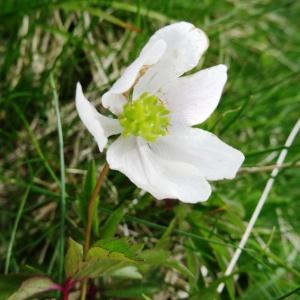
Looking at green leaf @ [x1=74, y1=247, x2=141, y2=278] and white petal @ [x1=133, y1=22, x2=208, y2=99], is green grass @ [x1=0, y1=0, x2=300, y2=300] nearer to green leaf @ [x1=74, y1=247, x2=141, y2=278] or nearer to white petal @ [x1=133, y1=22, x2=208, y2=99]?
green leaf @ [x1=74, y1=247, x2=141, y2=278]

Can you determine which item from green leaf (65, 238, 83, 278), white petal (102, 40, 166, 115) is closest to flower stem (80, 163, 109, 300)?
green leaf (65, 238, 83, 278)

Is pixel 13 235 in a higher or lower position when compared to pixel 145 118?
lower

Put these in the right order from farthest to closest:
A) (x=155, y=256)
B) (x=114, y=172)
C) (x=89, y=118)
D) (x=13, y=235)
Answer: (x=114, y=172), (x=13, y=235), (x=155, y=256), (x=89, y=118)

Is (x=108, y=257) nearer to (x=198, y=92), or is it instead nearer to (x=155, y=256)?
(x=155, y=256)

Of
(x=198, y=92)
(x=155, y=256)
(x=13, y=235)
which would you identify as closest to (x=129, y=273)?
(x=155, y=256)

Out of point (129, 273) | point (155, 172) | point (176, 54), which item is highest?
point (176, 54)

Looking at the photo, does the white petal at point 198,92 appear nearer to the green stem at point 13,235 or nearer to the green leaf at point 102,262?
the green leaf at point 102,262

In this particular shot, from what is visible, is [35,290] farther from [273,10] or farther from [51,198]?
[273,10]

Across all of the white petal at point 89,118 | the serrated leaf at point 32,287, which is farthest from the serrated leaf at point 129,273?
the white petal at point 89,118
